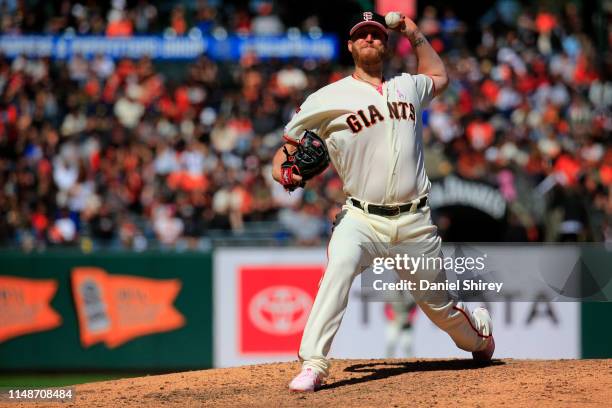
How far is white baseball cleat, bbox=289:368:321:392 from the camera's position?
5539 mm

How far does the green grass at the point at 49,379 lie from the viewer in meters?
10.9

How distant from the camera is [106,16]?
18484 mm

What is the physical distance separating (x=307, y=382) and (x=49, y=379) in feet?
21.2

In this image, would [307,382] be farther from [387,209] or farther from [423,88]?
[423,88]

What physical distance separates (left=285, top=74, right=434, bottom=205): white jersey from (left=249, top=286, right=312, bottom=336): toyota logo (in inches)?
194

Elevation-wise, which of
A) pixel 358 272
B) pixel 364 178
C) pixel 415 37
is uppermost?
pixel 415 37

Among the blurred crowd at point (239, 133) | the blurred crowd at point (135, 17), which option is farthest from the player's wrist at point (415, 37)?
the blurred crowd at point (135, 17)

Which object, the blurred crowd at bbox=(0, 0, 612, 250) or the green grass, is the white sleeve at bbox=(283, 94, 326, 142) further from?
the green grass

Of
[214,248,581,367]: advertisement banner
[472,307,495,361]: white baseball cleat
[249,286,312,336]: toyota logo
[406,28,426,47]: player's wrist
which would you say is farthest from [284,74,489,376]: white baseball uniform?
[249,286,312,336]: toyota logo

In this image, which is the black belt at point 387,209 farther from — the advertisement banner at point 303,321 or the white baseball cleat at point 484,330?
the advertisement banner at point 303,321

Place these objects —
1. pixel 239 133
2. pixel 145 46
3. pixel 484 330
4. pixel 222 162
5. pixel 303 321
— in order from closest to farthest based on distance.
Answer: pixel 484 330 < pixel 303 321 < pixel 222 162 < pixel 239 133 < pixel 145 46

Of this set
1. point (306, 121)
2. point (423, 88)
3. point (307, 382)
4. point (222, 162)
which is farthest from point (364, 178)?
point (222, 162)

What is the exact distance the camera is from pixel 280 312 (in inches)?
418

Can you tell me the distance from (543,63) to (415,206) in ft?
36.2
